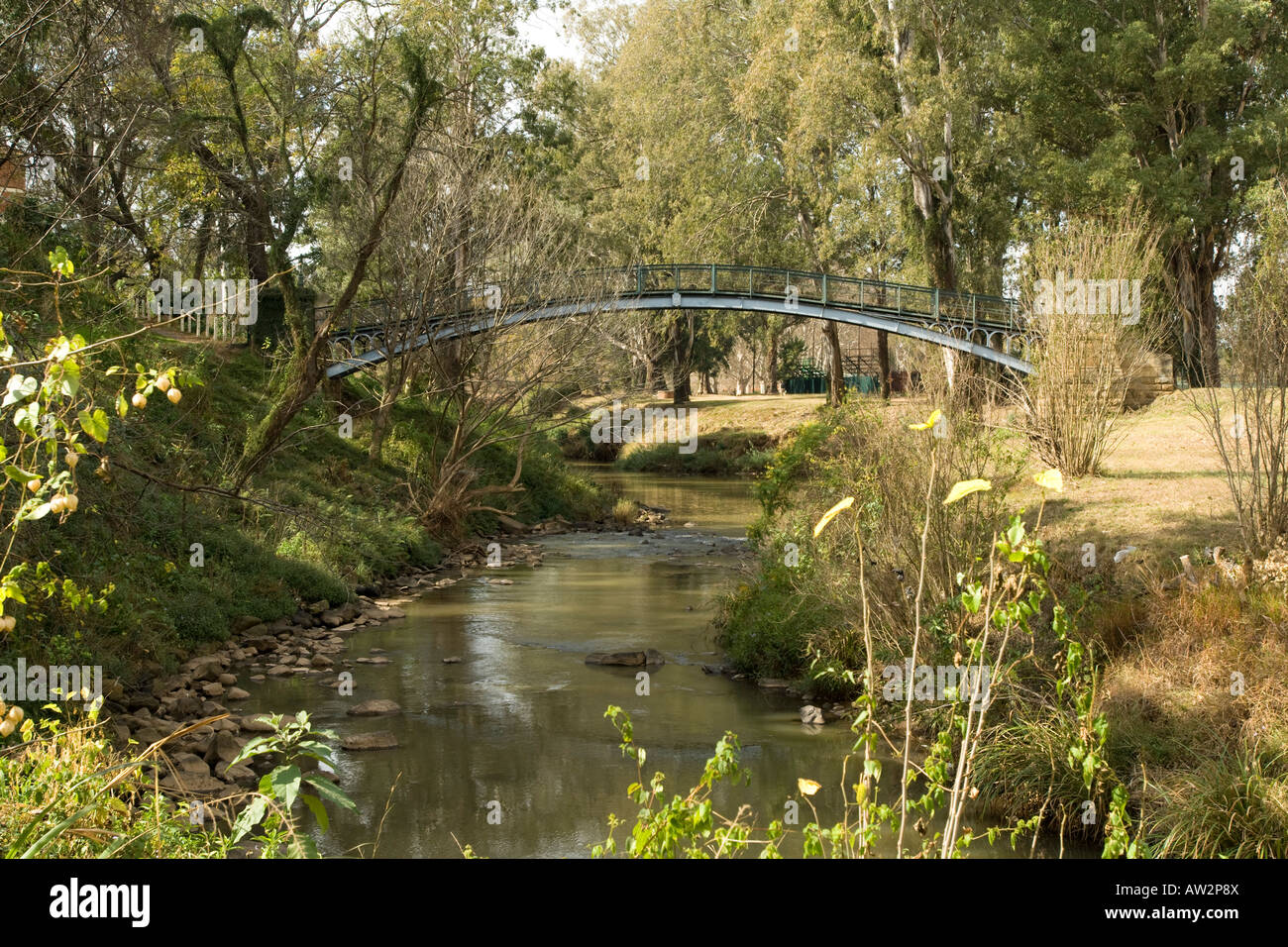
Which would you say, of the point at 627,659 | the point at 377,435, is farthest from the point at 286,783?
the point at 377,435

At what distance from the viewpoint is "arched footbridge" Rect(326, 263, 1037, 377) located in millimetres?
23062

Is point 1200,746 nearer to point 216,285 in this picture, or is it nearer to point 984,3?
point 216,285

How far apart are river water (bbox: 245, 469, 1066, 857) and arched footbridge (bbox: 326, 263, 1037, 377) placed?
7.47m

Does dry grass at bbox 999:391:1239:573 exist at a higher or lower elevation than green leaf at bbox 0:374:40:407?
lower

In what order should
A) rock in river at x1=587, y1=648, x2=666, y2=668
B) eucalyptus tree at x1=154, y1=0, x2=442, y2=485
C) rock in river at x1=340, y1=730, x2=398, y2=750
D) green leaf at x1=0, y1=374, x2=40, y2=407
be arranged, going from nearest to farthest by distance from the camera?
green leaf at x1=0, y1=374, x2=40, y2=407
rock in river at x1=340, y1=730, x2=398, y2=750
rock in river at x1=587, y1=648, x2=666, y2=668
eucalyptus tree at x1=154, y1=0, x2=442, y2=485

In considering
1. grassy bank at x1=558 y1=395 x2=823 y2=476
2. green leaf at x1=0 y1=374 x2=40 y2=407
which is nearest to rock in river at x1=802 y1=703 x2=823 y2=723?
green leaf at x1=0 y1=374 x2=40 y2=407

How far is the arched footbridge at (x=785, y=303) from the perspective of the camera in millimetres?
23062

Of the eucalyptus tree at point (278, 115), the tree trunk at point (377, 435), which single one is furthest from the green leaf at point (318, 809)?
the tree trunk at point (377, 435)

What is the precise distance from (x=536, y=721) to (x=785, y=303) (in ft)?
70.8

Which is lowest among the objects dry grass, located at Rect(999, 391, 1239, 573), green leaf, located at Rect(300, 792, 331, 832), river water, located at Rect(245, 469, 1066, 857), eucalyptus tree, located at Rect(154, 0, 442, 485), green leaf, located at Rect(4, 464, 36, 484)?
river water, located at Rect(245, 469, 1066, 857)

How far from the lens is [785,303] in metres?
30.5

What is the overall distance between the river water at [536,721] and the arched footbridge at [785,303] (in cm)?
747

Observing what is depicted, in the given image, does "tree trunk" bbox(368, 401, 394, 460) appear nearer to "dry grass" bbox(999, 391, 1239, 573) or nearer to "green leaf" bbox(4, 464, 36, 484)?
"dry grass" bbox(999, 391, 1239, 573)

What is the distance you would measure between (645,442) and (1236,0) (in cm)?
2333
